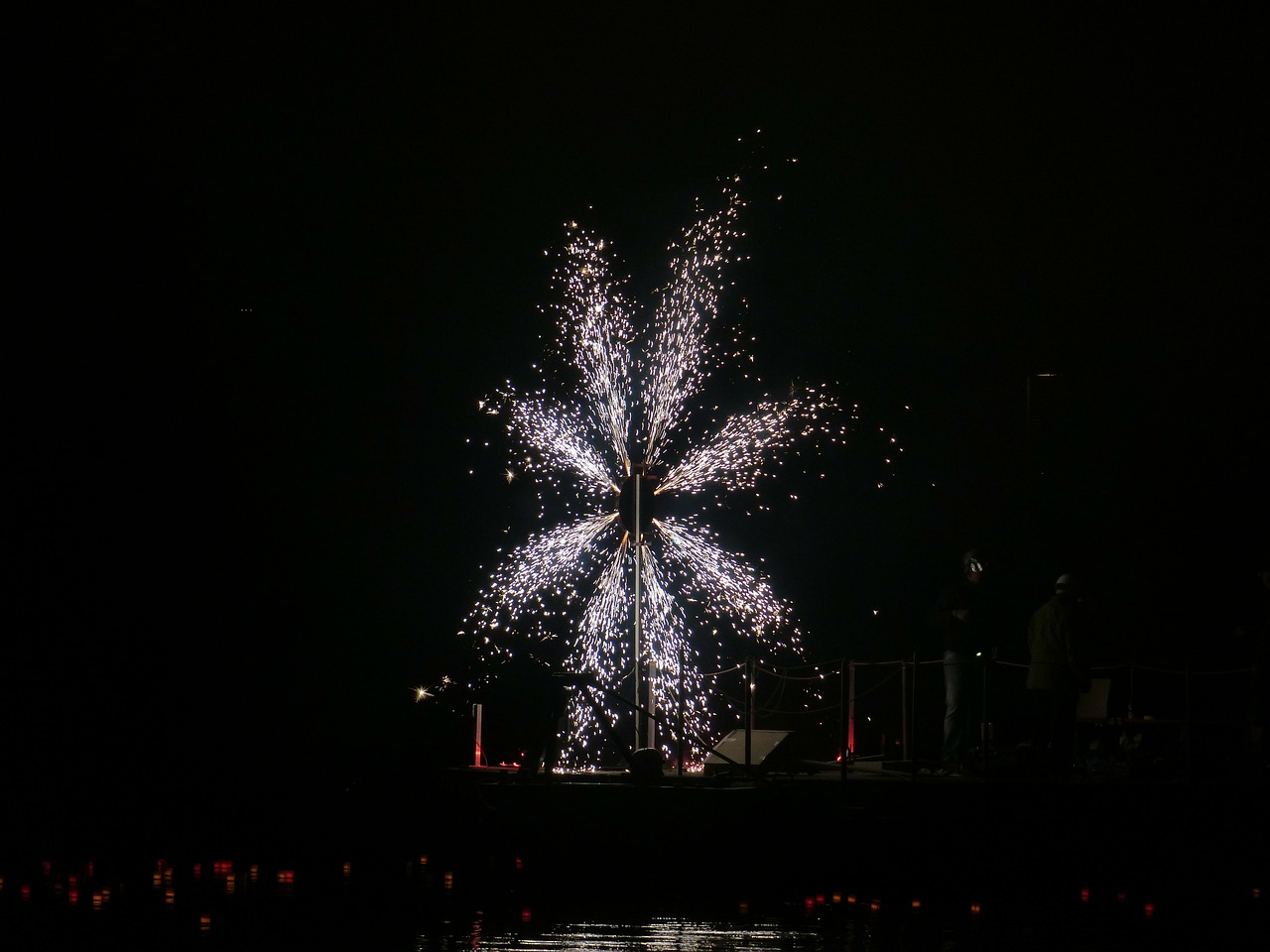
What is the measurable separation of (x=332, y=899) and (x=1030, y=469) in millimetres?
10772

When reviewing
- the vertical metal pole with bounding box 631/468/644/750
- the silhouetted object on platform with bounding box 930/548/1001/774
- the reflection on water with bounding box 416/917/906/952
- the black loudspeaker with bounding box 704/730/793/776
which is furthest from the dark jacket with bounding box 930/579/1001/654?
the reflection on water with bounding box 416/917/906/952

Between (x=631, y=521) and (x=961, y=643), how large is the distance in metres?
3.03

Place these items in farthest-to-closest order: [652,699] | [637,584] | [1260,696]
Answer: [652,699] < [637,584] < [1260,696]

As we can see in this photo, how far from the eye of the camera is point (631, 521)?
11.9 m

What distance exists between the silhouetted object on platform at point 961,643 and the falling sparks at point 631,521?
2.12 m

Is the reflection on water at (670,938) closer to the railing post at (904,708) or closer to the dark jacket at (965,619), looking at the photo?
the railing post at (904,708)

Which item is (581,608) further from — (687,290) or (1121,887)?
(1121,887)

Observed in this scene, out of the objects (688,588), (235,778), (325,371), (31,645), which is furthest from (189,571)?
(688,588)

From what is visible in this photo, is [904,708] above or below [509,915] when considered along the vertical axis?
above

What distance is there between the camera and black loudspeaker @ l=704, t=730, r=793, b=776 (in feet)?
35.6

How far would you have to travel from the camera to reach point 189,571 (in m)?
16.6

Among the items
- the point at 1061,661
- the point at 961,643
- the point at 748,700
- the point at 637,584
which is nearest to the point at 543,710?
Result: the point at 637,584

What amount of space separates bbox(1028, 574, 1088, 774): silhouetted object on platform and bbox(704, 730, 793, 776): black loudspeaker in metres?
2.07

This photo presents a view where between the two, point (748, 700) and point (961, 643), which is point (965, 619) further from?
point (748, 700)
